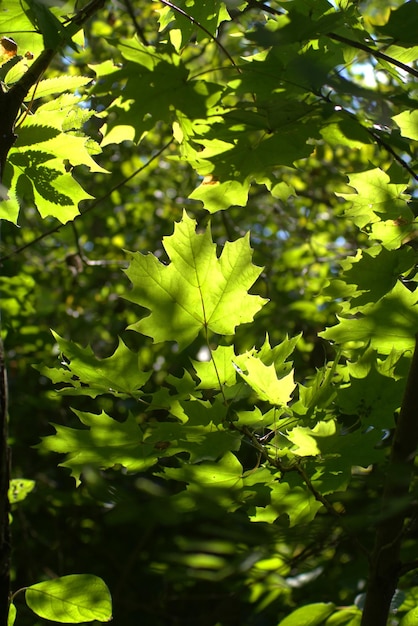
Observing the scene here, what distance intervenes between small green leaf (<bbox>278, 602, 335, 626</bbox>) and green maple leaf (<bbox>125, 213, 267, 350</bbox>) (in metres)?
0.60

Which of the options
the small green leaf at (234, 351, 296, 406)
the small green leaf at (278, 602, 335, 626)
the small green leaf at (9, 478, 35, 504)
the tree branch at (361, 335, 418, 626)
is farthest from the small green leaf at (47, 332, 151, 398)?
the small green leaf at (9, 478, 35, 504)

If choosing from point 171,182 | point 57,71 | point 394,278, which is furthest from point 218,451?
point 171,182

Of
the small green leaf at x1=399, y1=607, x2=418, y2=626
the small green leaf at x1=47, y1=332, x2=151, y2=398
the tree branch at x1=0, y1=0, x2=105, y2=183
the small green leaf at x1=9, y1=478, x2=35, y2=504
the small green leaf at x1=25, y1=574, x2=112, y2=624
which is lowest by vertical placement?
the small green leaf at x1=9, y1=478, x2=35, y2=504

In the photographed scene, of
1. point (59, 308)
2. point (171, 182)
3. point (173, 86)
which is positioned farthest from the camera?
point (171, 182)

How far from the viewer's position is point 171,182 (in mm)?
4355

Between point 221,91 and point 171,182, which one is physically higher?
point 221,91

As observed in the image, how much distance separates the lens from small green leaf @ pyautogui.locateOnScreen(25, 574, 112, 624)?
1103mm

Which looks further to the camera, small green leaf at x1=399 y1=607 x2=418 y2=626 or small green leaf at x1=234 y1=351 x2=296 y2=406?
small green leaf at x1=399 y1=607 x2=418 y2=626

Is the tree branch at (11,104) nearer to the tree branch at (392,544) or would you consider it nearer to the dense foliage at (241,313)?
the dense foliage at (241,313)

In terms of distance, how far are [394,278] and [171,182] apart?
128 inches

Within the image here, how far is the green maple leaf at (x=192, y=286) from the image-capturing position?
3.70 ft

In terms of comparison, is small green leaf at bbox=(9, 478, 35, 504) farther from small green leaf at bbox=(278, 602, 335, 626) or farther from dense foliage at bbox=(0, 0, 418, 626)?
small green leaf at bbox=(278, 602, 335, 626)

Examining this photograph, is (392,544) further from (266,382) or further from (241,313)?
(241,313)

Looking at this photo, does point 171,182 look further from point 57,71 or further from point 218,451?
point 218,451
